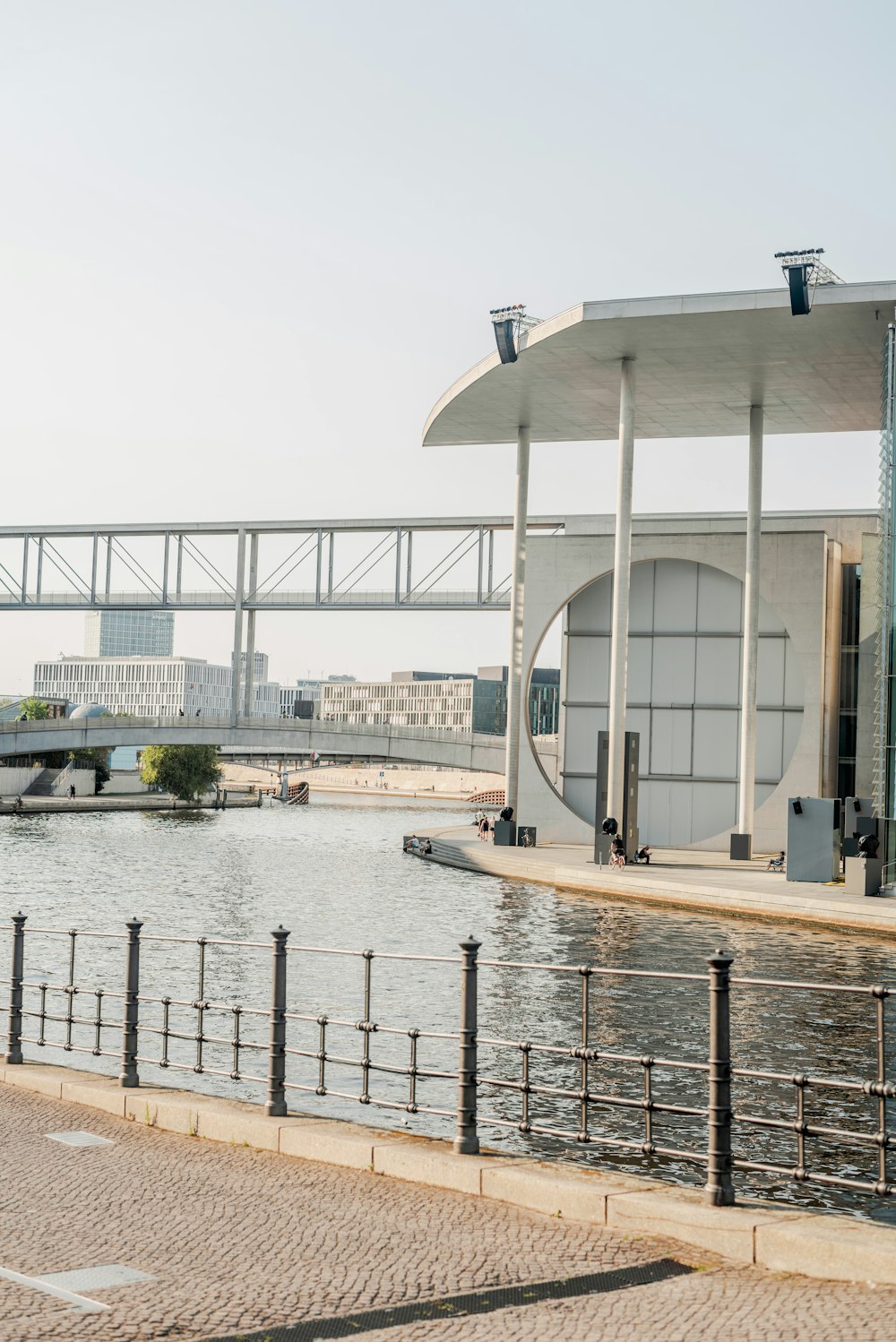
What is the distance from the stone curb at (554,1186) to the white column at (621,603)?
3109 cm

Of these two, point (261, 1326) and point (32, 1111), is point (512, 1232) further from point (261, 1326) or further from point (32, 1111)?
point (32, 1111)

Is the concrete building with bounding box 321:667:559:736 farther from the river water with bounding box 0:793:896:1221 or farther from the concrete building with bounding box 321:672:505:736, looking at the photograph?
the river water with bounding box 0:793:896:1221

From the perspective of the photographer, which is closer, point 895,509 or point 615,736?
point 895,509

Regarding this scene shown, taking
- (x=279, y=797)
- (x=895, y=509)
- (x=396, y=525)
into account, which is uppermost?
(x=396, y=525)

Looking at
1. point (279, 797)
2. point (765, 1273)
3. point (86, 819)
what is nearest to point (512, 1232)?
point (765, 1273)

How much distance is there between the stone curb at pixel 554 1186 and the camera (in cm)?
597

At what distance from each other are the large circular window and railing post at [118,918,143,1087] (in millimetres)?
39309

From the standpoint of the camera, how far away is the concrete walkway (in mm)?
28047

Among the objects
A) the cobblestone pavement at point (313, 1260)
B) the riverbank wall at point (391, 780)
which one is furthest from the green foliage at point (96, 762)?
the cobblestone pavement at point (313, 1260)

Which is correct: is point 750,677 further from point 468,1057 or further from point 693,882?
point 468,1057

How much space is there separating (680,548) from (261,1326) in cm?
4432

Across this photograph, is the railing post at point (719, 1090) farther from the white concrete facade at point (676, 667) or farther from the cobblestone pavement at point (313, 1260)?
the white concrete facade at point (676, 667)

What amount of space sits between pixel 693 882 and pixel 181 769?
7348 centimetres

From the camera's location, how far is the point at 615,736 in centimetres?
4062
